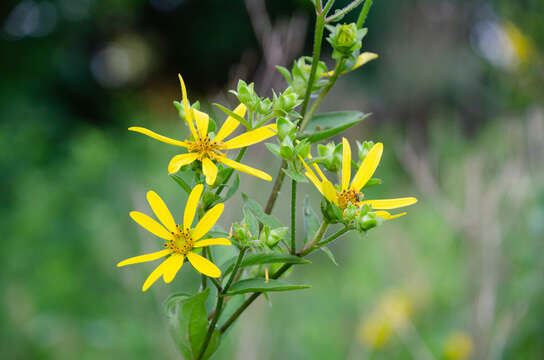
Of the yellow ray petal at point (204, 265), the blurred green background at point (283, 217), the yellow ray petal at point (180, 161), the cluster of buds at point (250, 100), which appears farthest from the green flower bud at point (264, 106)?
the blurred green background at point (283, 217)

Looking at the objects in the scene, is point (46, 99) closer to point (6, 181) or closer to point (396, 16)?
point (6, 181)

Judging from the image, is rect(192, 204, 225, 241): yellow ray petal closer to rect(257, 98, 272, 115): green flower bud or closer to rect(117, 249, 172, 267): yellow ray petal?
rect(117, 249, 172, 267): yellow ray petal

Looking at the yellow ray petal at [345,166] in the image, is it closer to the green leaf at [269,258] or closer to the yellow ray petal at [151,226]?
the green leaf at [269,258]

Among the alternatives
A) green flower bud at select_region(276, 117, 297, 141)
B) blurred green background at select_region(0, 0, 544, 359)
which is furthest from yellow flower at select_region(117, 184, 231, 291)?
blurred green background at select_region(0, 0, 544, 359)

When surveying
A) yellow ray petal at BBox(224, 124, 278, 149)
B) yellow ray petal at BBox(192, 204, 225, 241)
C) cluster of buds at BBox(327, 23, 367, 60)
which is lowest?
yellow ray petal at BBox(192, 204, 225, 241)

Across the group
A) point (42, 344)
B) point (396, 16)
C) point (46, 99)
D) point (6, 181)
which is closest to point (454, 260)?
point (42, 344)

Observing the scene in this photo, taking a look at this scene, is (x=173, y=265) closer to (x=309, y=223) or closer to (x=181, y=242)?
(x=181, y=242)

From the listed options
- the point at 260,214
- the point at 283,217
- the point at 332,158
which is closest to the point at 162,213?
the point at 260,214
